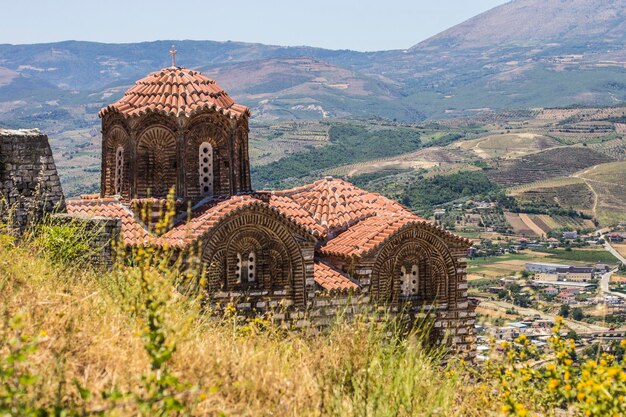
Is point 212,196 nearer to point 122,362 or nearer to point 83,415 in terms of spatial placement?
point 122,362

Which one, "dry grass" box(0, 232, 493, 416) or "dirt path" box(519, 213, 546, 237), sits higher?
"dry grass" box(0, 232, 493, 416)

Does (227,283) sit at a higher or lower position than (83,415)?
lower

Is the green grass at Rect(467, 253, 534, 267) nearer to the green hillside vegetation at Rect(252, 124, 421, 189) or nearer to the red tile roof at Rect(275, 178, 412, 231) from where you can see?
the green hillside vegetation at Rect(252, 124, 421, 189)

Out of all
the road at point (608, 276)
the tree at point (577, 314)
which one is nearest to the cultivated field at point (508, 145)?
the road at point (608, 276)

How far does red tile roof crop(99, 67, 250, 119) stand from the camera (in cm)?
1872

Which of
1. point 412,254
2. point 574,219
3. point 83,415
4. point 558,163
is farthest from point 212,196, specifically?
point 558,163

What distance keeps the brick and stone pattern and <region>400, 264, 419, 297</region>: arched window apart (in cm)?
795

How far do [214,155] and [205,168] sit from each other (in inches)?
14.1

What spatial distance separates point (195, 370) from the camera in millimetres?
7004

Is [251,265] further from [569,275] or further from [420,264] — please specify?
[569,275]

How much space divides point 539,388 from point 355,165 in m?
164

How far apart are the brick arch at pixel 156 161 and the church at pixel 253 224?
2 centimetres

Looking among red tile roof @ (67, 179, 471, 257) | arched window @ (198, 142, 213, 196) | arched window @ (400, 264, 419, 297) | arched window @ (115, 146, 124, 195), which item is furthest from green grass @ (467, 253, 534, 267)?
arched window @ (115, 146, 124, 195)

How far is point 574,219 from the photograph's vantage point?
11631 cm
